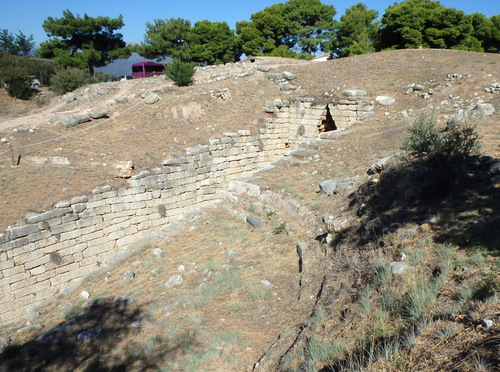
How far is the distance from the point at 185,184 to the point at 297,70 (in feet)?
26.1

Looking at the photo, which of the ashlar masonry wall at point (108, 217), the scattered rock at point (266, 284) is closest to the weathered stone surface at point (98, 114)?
the ashlar masonry wall at point (108, 217)

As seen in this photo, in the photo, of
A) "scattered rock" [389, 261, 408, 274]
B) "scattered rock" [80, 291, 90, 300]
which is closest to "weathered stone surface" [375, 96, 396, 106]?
"scattered rock" [389, 261, 408, 274]

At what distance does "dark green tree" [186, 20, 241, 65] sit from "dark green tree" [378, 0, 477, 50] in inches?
580

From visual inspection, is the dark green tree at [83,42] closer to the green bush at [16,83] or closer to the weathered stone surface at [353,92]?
the green bush at [16,83]

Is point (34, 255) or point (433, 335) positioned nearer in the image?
point (433, 335)

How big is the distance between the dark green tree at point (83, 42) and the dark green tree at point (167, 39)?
3.83 m

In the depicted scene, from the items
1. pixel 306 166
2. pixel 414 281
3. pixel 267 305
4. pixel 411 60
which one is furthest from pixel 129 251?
pixel 411 60

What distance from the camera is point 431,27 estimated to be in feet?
74.7

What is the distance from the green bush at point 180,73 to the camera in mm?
13891

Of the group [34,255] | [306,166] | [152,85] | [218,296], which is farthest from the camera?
[152,85]

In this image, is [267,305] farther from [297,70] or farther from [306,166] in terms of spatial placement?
[297,70]

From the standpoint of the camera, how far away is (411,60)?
1436 cm

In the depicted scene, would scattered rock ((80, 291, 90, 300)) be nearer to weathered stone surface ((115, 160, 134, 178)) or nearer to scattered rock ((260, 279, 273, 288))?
weathered stone surface ((115, 160, 134, 178))

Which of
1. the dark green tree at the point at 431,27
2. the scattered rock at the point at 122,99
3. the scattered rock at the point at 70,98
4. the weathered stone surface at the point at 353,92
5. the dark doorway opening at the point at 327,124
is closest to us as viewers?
the weathered stone surface at the point at 353,92
